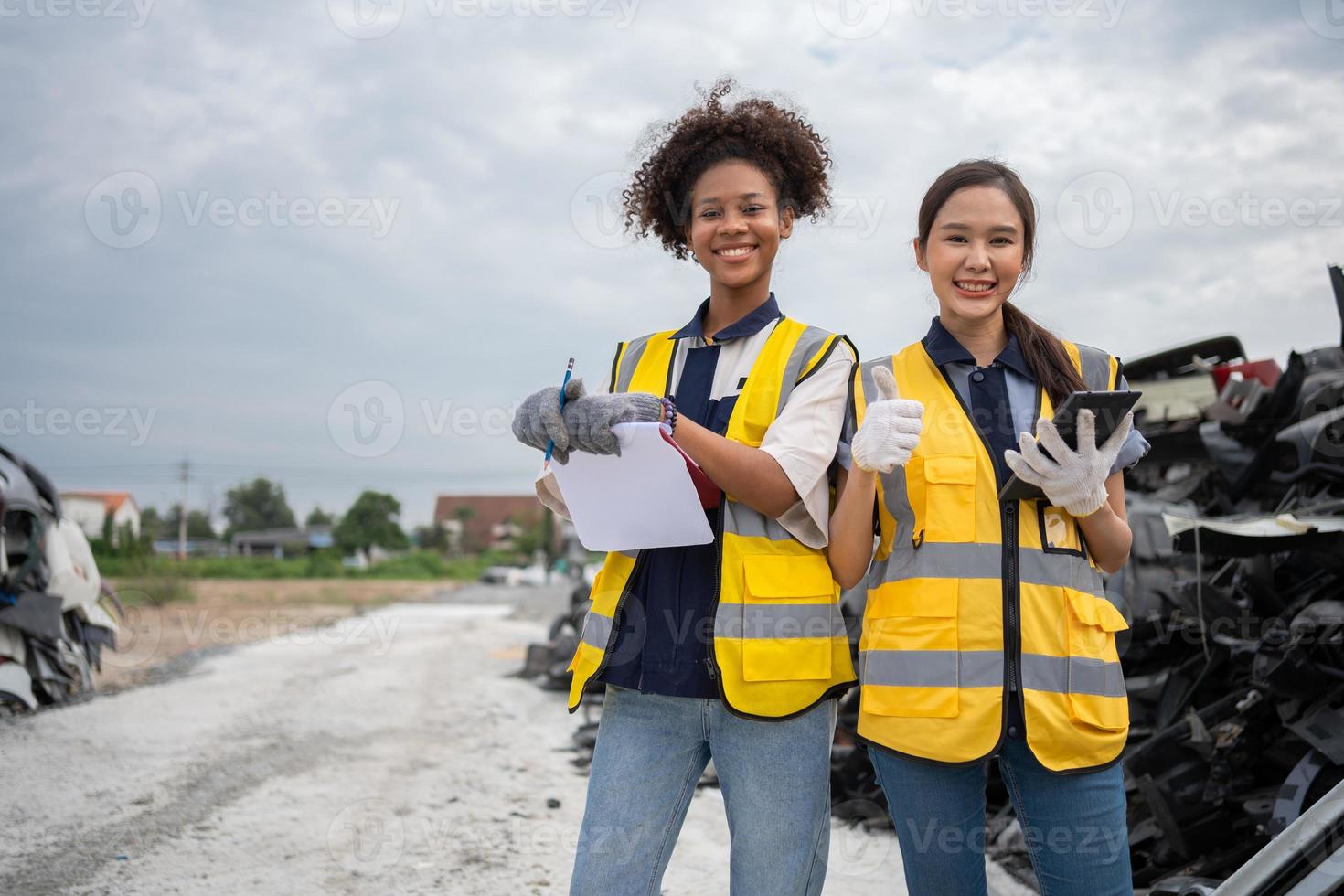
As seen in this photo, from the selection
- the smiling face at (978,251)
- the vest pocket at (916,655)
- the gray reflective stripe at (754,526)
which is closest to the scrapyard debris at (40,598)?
the gray reflective stripe at (754,526)

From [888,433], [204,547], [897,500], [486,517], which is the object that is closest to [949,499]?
[897,500]

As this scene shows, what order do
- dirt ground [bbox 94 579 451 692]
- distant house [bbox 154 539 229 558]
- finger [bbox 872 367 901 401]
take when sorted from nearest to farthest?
1. finger [bbox 872 367 901 401]
2. dirt ground [bbox 94 579 451 692]
3. distant house [bbox 154 539 229 558]

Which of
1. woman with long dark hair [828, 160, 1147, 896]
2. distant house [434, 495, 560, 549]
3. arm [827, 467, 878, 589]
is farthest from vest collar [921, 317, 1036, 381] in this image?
distant house [434, 495, 560, 549]

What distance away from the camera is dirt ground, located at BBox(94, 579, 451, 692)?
1119 cm

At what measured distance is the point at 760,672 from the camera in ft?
5.86

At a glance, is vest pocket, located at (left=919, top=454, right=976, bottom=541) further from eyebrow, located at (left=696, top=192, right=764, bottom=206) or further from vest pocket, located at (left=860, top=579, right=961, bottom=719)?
eyebrow, located at (left=696, top=192, right=764, bottom=206)

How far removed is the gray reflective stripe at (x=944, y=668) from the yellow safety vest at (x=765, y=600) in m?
0.10

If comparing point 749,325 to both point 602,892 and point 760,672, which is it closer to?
point 760,672

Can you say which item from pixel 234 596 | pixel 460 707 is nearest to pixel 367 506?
pixel 234 596

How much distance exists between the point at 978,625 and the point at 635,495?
0.70 meters

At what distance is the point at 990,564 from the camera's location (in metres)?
1.82

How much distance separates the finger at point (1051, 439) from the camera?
1.72m

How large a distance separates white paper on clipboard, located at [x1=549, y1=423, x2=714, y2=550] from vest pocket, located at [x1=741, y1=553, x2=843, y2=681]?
0.47 ft

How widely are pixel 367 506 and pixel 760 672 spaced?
57495mm
